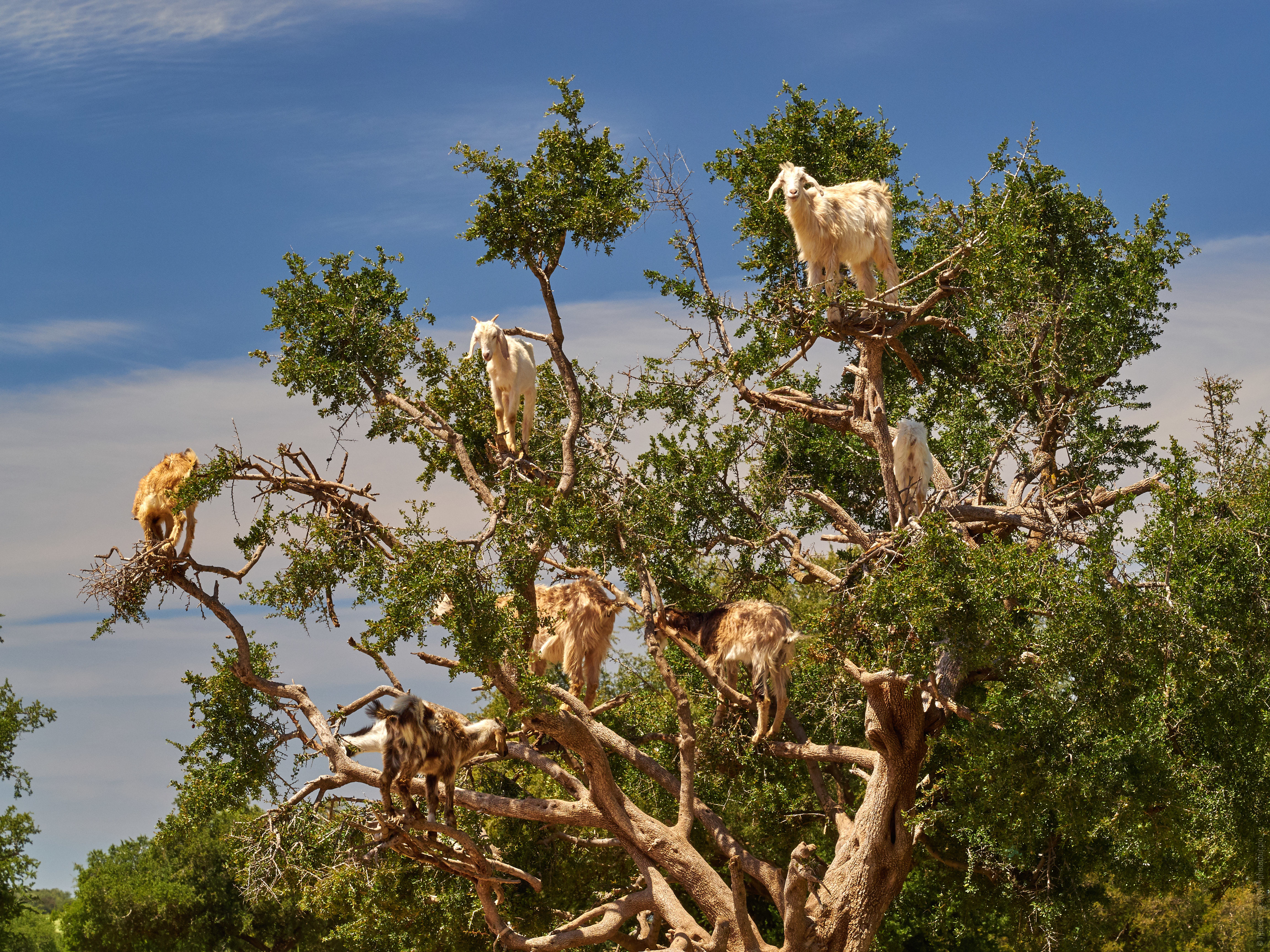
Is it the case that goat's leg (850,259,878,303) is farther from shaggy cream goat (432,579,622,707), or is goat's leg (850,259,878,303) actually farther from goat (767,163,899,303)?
shaggy cream goat (432,579,622,707)

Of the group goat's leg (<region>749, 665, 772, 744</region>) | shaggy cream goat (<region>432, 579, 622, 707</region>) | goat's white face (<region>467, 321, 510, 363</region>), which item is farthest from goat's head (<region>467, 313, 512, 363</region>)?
goat's leg (<region>749, 665, 772, 744</region>)

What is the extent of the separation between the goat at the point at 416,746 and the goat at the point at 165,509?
341 cm

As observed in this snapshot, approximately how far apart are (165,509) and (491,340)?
145 inches

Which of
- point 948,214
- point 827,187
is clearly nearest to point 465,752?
point 827,187

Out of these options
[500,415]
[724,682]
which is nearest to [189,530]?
[500,415]

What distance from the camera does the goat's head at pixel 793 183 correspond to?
12680 mm

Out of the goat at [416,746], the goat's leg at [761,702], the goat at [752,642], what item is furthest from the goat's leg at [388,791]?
the goat's leg at [761,702]

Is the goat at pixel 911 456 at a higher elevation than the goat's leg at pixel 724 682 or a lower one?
higher

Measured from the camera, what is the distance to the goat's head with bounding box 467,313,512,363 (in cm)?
1205

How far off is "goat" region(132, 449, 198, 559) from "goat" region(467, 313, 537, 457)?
3117 millimetres

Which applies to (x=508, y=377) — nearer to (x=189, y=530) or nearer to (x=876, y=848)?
(x=189, y=530)

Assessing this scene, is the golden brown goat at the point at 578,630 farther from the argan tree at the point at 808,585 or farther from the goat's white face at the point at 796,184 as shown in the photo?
the goat's white face at the point at 796,184

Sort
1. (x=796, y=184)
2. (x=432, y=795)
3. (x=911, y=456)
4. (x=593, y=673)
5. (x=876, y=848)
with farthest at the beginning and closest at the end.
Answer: (x=911, y=456) → (x=796, y=184) → (x=593, y=673) → (x=876, y=848) → (x=432, y=795)

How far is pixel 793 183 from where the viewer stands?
500 inches
